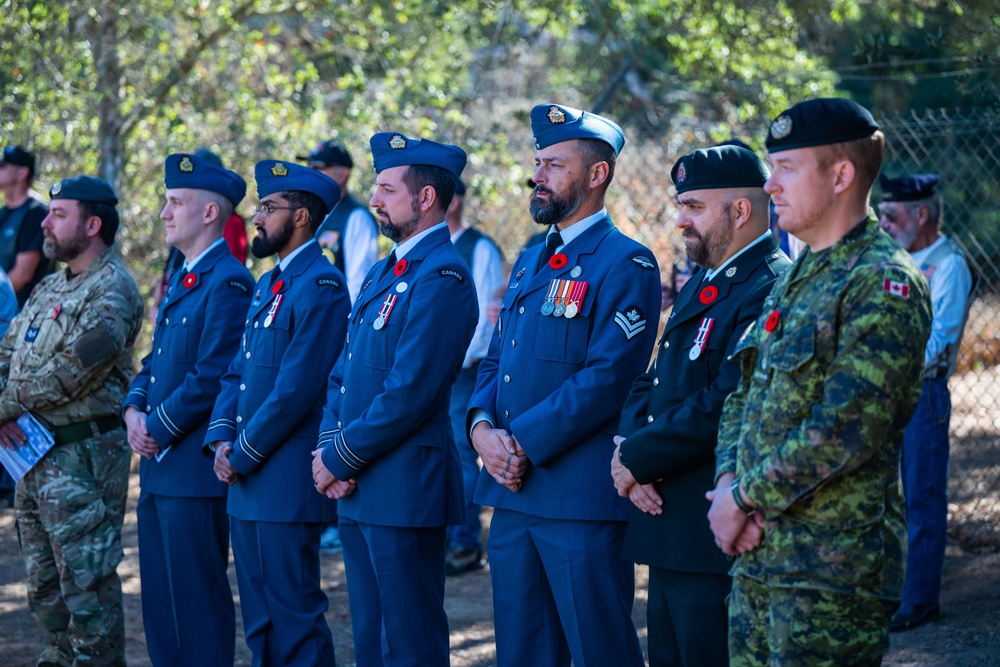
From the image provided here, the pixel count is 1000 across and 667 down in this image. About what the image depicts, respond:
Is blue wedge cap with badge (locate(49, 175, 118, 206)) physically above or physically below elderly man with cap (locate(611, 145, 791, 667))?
above

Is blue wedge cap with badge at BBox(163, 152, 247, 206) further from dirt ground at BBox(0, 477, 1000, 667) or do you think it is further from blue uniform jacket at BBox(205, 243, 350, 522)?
dirt ground at BBox(0, 477, 1000, 667)

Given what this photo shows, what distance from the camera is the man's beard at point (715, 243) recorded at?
3.34 meters

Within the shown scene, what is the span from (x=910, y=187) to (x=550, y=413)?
2.73m

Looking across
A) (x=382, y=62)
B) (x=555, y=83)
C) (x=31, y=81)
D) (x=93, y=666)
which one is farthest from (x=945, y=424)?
(x=555, y=83)

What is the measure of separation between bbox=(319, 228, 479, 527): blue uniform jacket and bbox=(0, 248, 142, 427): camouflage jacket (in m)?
1.24

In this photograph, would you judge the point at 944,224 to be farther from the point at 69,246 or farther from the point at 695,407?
the point at 69,246

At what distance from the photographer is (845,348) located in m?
2.49

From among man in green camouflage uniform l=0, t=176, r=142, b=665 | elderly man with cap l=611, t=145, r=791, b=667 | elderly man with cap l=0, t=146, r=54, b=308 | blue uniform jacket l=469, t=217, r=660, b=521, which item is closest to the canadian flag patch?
elderly man with cap l=611, t=145, r=791, b=667

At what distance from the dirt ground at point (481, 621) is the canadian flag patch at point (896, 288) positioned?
273 centimetres

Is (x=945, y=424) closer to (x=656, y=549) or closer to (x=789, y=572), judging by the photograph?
(x=656, y=549)

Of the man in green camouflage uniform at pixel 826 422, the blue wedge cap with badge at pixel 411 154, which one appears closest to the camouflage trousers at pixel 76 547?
the blue wedge cap with badge at pixel 411 154

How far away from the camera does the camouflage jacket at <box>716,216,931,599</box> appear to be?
2465mm

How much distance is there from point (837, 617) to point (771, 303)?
77 centimetres

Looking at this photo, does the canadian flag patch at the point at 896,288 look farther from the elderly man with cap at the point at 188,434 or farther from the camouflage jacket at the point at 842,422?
the elderly man with cap at the point at 188,434
